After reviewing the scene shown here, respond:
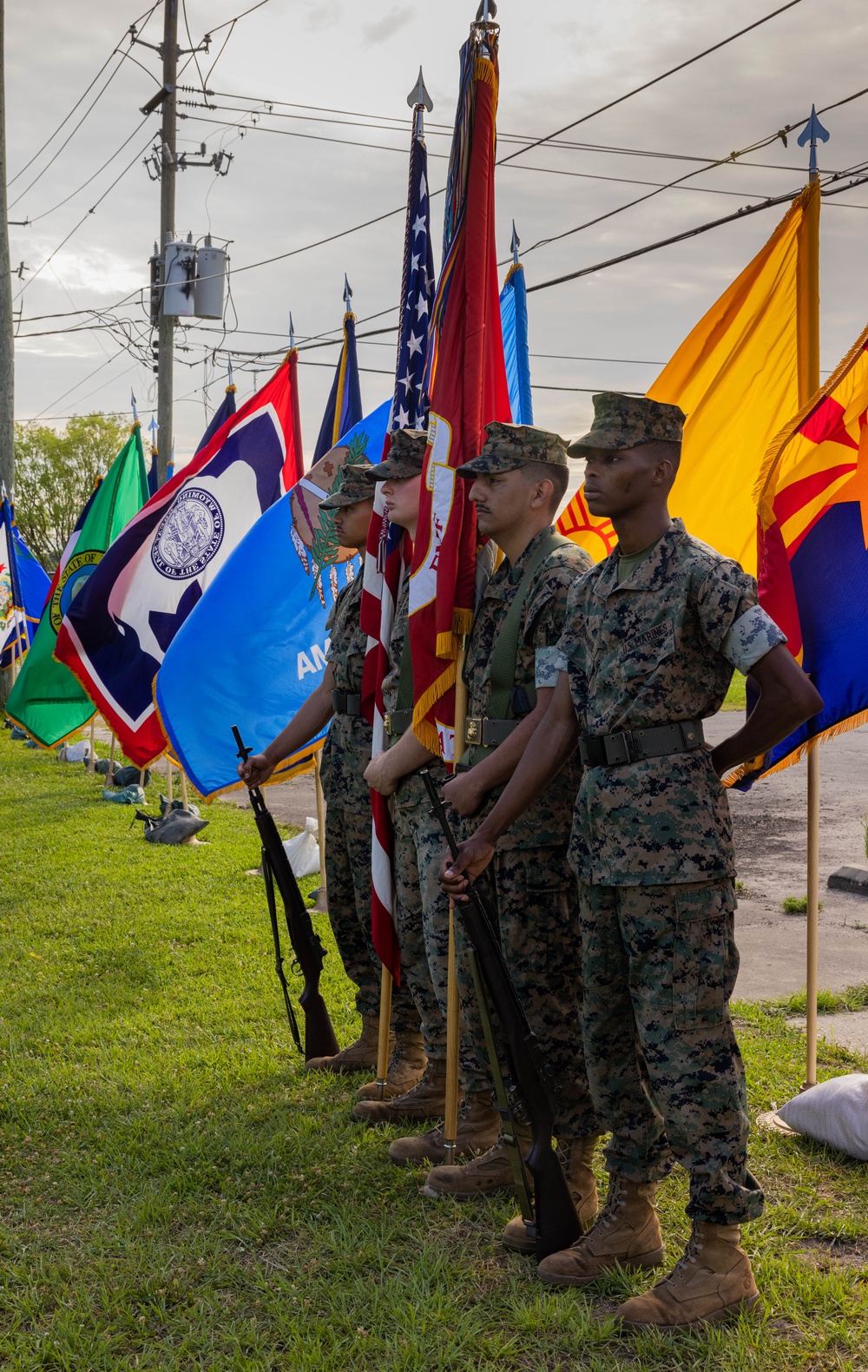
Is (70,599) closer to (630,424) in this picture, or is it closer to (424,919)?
(424,919)

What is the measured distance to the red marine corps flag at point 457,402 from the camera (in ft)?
12.1

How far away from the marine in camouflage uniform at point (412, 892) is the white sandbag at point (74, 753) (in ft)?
35.5

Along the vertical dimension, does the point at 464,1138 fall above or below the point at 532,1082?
below

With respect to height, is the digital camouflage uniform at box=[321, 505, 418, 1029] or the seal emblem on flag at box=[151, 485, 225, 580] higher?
the seal emblem on flag at box=[151, 485, 225, 580]

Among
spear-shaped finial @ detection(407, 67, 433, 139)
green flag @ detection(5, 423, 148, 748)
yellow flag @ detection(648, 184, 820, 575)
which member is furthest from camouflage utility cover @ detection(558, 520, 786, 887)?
green flag @ detection(5, 423, 148, 748)

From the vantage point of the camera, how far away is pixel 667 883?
8.86 ft

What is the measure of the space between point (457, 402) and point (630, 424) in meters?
1.07

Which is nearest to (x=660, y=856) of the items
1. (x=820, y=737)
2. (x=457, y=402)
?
(x=820, y=737)

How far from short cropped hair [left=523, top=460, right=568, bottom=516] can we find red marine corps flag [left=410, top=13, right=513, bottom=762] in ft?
1.15

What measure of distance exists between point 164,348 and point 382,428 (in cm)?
1083

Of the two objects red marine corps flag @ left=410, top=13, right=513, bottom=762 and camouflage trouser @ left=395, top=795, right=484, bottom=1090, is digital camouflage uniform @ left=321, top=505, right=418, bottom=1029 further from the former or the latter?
red marine corps flag @ left=410, top=13, right=513, bottom=762

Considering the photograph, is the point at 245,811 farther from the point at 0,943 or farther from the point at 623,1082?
the point at 623,1082

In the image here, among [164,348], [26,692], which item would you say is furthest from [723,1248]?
[164,348]

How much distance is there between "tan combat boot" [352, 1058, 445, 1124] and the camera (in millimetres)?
4027
